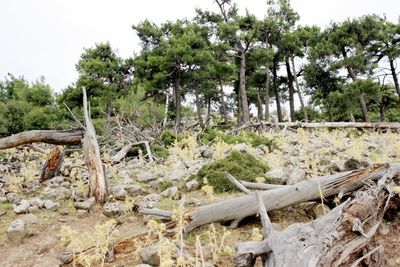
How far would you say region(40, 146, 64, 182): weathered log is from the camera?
7.24m

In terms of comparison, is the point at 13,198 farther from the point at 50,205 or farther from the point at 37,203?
the point at 50,205

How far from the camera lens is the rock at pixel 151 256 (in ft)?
9.67

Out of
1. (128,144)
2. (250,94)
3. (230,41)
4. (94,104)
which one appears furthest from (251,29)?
(128,144)

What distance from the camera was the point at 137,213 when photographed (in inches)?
184

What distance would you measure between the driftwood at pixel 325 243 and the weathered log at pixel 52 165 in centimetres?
586

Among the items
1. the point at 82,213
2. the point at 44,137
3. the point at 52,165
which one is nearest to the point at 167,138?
the point at 52,165

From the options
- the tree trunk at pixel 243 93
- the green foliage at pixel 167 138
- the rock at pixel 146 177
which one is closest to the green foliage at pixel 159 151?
the green foliage at pixel 167 138

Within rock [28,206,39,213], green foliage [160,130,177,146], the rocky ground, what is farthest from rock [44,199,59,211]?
green foliage [160,130,177,146]

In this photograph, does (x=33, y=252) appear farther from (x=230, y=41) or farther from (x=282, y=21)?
(x=282, y=21)

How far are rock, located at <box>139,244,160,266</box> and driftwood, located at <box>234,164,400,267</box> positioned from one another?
0.86 m

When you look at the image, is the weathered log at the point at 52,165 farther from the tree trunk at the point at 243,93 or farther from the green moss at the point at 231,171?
the tree trunk at the point at 243,93

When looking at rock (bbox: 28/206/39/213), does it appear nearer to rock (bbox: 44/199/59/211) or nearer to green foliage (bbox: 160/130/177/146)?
rock (bbox: 44/199/59/211)

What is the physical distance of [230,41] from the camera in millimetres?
23547

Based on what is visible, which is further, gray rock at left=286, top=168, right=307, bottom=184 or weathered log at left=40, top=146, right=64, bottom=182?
weathered log at left=40, top=146, right=64, bottom=182
